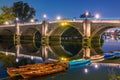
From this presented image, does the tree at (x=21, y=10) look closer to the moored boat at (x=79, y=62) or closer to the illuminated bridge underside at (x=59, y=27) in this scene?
the illuminated bridge underside at (x=59, y=27)

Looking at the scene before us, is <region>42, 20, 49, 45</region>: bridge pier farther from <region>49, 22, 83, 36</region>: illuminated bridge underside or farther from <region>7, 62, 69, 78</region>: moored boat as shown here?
<region>7, 62, 69, 78</region>: moored boat

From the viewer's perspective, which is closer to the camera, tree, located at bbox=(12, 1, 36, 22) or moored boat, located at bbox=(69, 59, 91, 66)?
moored boat, located at bbox=(69, 59, 91, 66)

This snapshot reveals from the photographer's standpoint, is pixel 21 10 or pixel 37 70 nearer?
pixel 37 70

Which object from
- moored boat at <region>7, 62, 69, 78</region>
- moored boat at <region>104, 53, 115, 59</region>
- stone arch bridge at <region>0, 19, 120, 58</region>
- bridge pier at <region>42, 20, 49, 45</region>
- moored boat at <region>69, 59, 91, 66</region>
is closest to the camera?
moored boat at <region>7, 62, 69, 78</region>

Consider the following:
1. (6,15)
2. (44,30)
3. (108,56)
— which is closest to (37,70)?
(108,56)

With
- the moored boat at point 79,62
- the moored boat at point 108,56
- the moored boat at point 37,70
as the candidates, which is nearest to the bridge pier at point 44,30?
the moored boat at point 108,56

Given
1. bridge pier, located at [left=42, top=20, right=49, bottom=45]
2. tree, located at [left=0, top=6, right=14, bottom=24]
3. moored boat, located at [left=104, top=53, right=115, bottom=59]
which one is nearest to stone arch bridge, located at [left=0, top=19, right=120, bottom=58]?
bridge pier, located at [left=42, top=20, right=49, bottom=45]

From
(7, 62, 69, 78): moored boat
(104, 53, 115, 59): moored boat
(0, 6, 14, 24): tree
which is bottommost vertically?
(7, 62, 69, 78): moored boat

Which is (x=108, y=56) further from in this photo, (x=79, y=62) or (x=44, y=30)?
(x=44, y=30)

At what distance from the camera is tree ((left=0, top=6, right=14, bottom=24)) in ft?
429

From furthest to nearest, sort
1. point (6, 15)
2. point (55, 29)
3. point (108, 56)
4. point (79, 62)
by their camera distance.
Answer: point (6, 15) < point (55, 29) < point (108, 56) < point (79, 62)

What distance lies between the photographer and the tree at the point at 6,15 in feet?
429

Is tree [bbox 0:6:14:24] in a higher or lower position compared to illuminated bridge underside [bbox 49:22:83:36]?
higher

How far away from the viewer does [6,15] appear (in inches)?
5212
